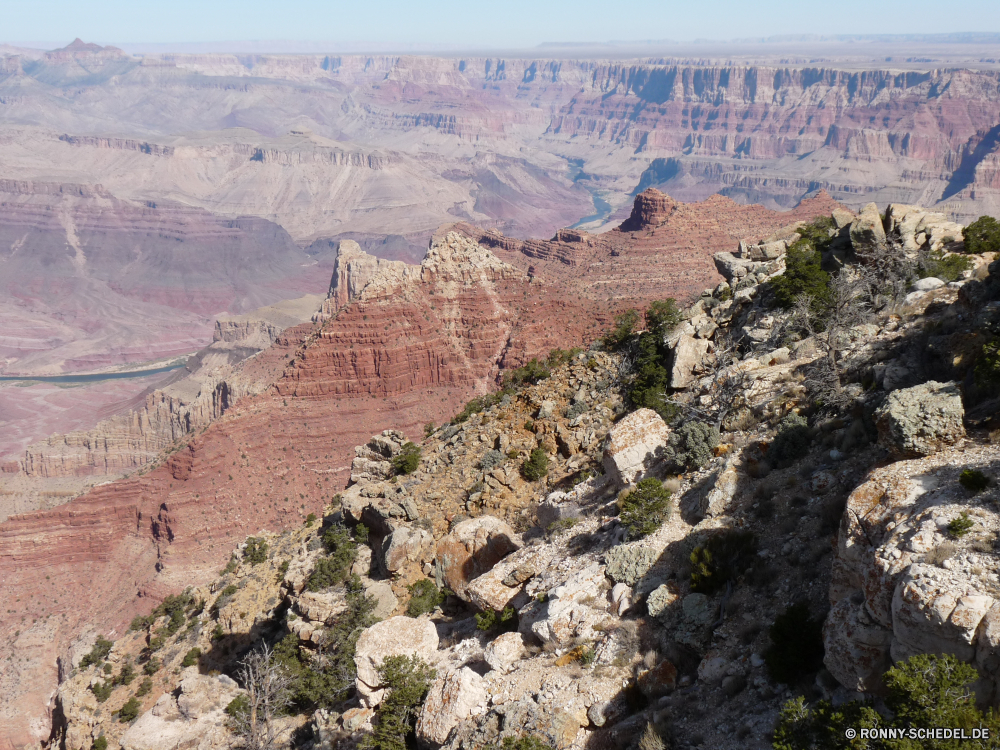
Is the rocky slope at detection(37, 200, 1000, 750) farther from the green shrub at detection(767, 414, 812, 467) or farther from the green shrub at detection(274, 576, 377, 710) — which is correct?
the green shrub at detection(274, 576, 377, 710)

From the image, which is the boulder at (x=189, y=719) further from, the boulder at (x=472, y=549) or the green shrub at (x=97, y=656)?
the green shrub at (x=97, y=656)

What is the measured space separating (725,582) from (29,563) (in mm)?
58398

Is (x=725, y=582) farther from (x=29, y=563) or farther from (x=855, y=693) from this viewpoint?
(x=29, y=563)

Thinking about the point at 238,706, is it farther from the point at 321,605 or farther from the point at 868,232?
the point at 868,232

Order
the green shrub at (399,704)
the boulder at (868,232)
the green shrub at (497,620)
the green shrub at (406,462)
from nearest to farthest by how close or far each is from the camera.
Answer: the green shrub at (399,704), the green shrub at (497,620), the boulder at (868,232), the green shrub at (406,462)

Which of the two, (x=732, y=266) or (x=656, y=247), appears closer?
(x=732, y=266)

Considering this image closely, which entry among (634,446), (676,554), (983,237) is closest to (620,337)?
(634,446)

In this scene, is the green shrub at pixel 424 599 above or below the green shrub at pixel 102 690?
above

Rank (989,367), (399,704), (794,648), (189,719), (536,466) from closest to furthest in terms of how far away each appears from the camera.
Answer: (794,648)
(989,367)
(399,704)
(189,719)
(536,466)

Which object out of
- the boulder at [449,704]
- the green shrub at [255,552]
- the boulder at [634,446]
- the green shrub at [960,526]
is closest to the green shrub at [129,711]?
the green shrub at [255,552]

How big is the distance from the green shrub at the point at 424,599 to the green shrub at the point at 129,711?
12.4 meters

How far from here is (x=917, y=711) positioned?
7609 mm

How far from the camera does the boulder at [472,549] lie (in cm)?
1903

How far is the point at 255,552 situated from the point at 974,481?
2693cm
